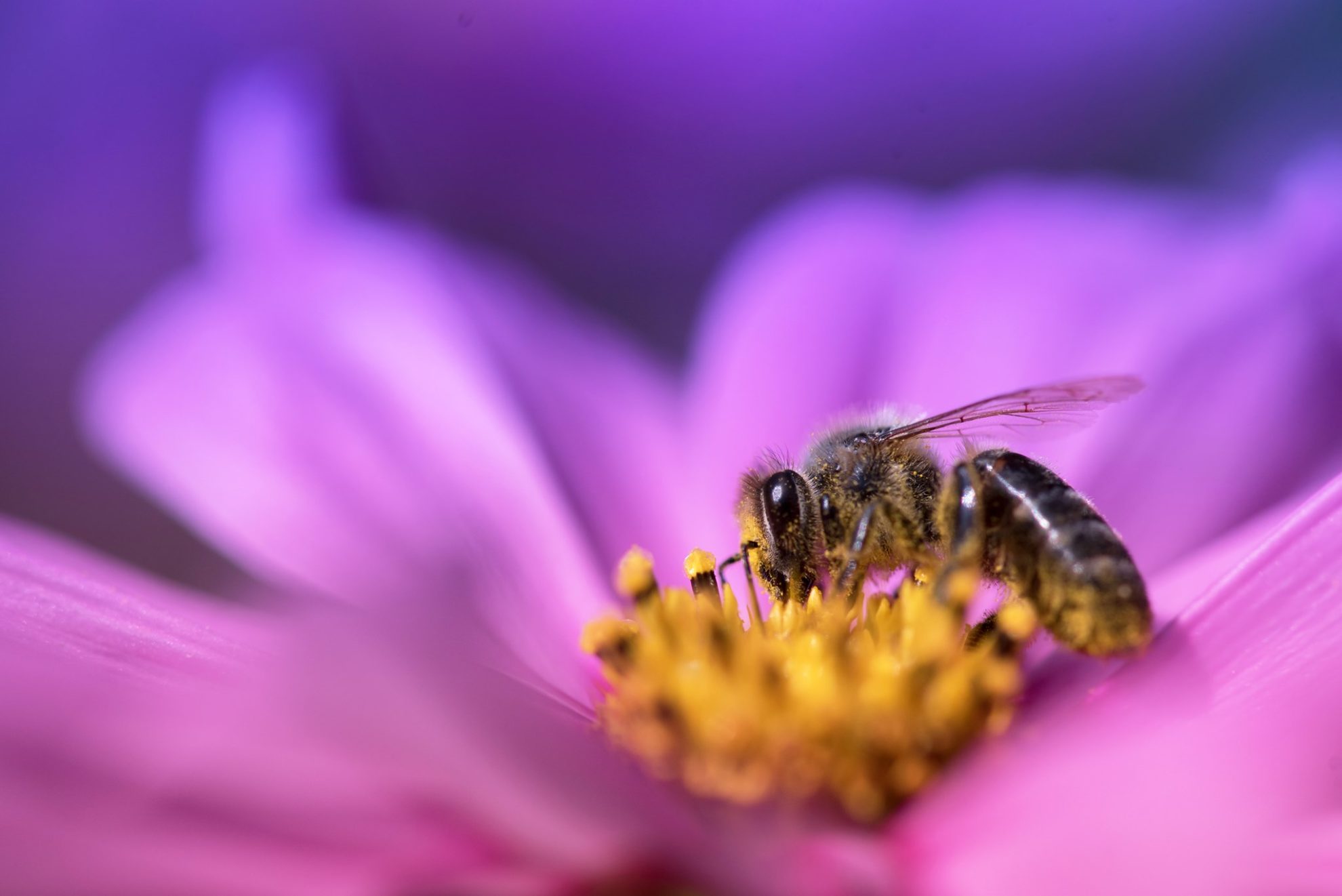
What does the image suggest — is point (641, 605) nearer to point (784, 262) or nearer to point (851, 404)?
point (851, 404)

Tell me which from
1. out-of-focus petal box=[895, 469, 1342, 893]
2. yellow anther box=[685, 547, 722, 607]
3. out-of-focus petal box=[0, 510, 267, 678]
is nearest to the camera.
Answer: out-of-focus petal box=[895, 469, 1342, 893]

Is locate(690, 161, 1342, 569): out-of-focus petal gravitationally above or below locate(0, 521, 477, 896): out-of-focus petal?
above

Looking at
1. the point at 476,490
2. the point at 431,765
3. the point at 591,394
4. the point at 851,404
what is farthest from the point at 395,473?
the point at 431,765

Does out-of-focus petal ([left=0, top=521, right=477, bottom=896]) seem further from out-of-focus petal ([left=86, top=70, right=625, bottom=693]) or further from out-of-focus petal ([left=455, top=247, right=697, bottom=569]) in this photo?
out-of-focus petal ([left=455, top=247, right=697, bottom=569])

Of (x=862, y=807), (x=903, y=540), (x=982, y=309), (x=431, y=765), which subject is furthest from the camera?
(x=982, y=309)

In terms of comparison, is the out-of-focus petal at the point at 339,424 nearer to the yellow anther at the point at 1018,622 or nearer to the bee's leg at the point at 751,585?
the bee's leg at the point at 751,585

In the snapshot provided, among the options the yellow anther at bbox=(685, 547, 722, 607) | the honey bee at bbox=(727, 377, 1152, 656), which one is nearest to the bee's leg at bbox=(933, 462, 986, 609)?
the honey bee at bbox=(727, 377, 1152, 656)
